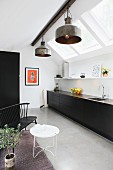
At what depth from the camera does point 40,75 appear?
708cm

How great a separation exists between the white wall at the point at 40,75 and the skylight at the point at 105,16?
3930 millimetres

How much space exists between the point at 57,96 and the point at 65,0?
3.81 m

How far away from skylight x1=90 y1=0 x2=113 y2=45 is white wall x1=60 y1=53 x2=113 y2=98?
70 centimetres

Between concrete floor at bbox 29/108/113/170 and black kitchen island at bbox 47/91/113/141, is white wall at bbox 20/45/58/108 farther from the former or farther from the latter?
concrete floor at bbox 29/108/113/170

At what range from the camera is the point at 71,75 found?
634cm

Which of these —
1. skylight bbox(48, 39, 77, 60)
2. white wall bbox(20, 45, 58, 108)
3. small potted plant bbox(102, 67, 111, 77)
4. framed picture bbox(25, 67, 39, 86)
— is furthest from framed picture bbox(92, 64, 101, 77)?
framed picture bbox(25, 67, 39, 86)

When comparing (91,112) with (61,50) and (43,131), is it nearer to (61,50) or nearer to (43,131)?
(43,131)

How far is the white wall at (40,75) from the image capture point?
6715mm

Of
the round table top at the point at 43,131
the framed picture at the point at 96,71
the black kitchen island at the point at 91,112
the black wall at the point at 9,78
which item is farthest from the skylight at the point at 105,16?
A: the round table top at the point at 43,131

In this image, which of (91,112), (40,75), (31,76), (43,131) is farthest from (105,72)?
(31,76)

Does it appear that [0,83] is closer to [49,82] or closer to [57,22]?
[57,22]

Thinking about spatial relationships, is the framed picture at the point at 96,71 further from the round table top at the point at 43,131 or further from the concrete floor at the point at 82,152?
the round table top at the point at 43,131

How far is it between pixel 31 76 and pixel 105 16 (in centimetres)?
447

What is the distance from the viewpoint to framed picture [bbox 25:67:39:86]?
22.2 ft
